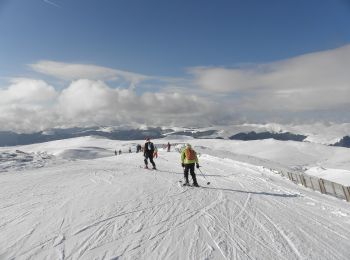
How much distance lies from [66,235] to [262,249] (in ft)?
15.6

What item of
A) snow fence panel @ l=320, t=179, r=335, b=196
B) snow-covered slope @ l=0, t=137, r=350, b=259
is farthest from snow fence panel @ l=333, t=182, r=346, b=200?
snow-covered slope @ l=0, t=137, r=350, b=259

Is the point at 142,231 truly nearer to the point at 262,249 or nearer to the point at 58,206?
the point at 262,249

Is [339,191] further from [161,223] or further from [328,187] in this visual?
[161,223]

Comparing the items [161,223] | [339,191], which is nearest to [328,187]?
[339,191]

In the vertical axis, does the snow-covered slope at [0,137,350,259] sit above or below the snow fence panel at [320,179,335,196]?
above

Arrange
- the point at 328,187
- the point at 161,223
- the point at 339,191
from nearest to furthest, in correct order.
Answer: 1. the point at 161,223
2. the point at 339,191
3. the point at 328,187

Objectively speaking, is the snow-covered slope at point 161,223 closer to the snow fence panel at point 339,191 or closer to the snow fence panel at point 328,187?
the snow fence panel at point 339,191

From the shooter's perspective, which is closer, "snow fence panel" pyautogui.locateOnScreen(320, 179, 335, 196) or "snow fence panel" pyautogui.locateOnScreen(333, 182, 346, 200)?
"snow fence panel" pyautogui.locateOnScreen(333, 182, 346, 200)

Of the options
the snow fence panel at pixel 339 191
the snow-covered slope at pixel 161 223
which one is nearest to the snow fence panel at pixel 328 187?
the snow fence panel at pixel 339 191

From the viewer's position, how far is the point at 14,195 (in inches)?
535

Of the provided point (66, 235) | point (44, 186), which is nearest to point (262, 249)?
point (66, 235)

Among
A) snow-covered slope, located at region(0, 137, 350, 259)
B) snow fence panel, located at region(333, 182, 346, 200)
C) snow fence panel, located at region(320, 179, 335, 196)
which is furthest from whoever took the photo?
snow fence panel, located at region(320, 179, 335, 196)

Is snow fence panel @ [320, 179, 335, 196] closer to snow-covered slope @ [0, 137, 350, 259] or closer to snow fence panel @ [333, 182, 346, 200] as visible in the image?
snow fence panel @ [333, 182, 346, 200]

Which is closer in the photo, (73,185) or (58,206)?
(58,206)
